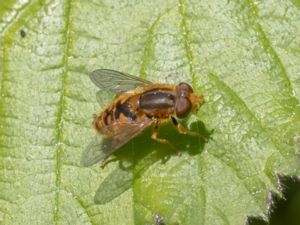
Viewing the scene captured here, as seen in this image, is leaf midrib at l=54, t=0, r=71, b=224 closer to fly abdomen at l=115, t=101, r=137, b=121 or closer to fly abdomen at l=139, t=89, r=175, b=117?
fly abdomen at l=115, t=101, r=137, b=121

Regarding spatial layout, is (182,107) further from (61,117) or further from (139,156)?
(61,117)

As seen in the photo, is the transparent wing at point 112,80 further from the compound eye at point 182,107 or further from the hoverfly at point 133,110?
the compound eye at point 182,107

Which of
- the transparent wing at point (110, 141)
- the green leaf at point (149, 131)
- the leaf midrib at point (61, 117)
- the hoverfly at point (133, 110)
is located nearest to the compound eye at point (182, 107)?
the hoverfly at point (133, 110)

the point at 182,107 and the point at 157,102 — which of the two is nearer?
the point at 182,107

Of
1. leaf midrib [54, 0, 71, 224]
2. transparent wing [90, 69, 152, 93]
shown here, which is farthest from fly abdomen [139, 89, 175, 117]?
leaf midrib [54, 0, 71, 224]

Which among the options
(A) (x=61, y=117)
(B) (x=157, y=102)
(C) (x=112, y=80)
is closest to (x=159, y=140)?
(B) (x=157, y=102)

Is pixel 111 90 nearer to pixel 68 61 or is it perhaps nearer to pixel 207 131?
pixel 68 61
